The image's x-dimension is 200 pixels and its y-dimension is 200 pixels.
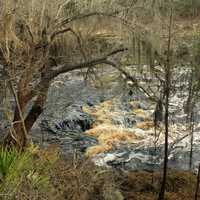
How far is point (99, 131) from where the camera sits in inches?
672

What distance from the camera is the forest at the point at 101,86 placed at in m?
8.62

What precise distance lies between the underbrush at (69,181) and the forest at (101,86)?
20mm

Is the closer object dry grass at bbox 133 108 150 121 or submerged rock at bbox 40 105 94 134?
submerged rock at bbox 40 105 94 134

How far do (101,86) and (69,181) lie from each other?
5.86 m

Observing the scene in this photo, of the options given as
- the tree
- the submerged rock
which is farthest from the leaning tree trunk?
the submerged rock

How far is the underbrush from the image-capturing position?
6.47 metres

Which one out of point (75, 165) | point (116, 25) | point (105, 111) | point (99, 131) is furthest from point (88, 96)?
point (75, 165)

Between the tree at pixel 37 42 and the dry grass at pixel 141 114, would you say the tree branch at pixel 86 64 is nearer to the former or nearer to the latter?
the tree at pixel 37 42

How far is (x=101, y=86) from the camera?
1377 cm

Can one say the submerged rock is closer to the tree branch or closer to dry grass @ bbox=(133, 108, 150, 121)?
dry grass @ bbox=(133, 108, 150, 121)

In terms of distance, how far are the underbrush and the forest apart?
0.02 meters

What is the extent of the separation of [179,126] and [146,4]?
502 centimetres

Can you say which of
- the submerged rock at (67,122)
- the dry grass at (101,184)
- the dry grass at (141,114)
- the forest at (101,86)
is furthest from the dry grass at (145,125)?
the dry grass at (101,184)

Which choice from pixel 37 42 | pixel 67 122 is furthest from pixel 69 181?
pixel 67 122
